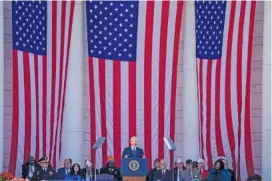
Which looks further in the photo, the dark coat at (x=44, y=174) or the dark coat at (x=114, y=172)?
the dark coat at (x=114, y=172)

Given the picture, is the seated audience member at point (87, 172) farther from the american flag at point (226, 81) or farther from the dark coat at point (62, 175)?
the american flag at point (226, 81)

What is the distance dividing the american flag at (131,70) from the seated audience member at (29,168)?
135 inches

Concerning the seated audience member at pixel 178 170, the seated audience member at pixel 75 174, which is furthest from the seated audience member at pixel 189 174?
the seated audience member at pixel 75 174

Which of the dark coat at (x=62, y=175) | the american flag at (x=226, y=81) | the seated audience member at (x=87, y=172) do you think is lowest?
the dark coat at (x=62, y=175)

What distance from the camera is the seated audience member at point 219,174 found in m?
25.0

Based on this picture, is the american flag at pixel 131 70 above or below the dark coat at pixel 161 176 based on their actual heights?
above

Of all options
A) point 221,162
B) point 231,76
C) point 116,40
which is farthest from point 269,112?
point 116,40

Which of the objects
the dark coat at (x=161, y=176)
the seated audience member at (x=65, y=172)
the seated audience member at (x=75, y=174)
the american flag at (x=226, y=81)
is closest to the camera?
the dark coat at (x=161, y=176)

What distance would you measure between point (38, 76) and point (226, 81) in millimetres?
6403

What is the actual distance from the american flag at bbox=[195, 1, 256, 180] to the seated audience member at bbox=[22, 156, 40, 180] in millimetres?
6229

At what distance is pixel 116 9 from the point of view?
29672 mm

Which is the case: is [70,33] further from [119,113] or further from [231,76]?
[231,76]

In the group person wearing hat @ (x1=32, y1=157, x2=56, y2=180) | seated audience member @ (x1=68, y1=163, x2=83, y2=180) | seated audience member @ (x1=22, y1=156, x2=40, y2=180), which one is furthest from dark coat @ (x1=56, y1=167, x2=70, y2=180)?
seated audience member @ (x1=22, y1=156, x2=40, y2=180)

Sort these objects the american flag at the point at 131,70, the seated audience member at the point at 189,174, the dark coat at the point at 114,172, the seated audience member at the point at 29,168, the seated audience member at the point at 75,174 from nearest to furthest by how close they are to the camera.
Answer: the seated audience member at the point at 189,174, the seated audience member at the point at 75,174, the dark coat at the point at 114,172, the seated audience member at the point at 29,168, the american flag at the point at 131,70
